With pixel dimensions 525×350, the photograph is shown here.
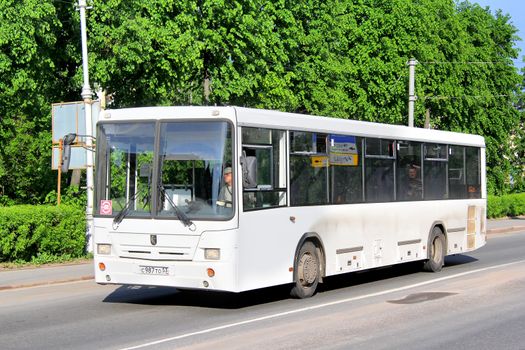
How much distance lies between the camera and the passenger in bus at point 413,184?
17.3m

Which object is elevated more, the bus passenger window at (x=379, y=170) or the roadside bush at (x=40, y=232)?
the bus passenger window at (x=379, y=170)

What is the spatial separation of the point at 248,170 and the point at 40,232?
929 cm

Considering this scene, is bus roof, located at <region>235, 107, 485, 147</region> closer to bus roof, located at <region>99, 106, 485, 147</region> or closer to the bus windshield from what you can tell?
bus roof, located at <region>99, 106, 485, 147</region>

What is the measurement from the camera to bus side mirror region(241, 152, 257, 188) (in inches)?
474

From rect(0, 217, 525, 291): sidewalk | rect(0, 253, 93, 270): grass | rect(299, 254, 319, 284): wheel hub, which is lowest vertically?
rect(0, 217, 525, 291): sidewalk

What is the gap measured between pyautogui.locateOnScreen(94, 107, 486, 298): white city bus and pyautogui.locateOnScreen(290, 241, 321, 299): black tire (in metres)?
0.02

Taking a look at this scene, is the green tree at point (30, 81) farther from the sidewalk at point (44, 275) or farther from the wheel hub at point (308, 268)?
the wheel hub at point (308, 268)

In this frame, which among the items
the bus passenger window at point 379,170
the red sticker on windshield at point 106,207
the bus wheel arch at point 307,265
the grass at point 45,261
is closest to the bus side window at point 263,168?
the bus wheel arch at point 307,265

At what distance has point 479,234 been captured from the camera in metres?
20.4

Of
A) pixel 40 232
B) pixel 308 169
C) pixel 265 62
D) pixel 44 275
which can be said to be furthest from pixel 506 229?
pixel 308 169

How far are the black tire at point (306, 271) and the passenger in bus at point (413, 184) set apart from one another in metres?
4.00

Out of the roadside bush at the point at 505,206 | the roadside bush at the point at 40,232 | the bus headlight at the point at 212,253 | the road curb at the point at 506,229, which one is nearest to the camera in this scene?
the bus headlight at the point at 212,253

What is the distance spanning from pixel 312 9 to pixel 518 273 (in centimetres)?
2085

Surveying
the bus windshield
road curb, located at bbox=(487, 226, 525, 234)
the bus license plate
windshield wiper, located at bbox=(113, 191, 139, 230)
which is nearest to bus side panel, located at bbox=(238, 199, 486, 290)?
the bus windshield
